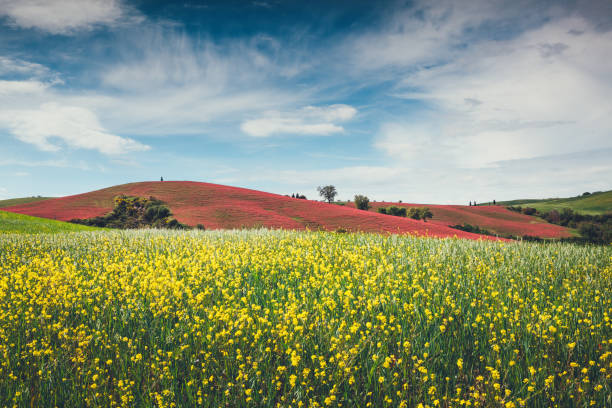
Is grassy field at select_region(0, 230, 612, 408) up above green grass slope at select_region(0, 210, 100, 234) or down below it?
below

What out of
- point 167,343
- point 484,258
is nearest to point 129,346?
point 167,343

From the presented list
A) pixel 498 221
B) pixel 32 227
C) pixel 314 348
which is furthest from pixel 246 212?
pixel 498 221

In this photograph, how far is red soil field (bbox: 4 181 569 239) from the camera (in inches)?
1021

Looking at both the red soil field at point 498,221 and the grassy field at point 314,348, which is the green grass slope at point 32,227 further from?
the red soil field at point 498,221

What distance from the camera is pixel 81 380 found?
3.54 meters

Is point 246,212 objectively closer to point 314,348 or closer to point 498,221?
point 314,348

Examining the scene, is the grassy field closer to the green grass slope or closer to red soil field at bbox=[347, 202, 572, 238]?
the green grass slope

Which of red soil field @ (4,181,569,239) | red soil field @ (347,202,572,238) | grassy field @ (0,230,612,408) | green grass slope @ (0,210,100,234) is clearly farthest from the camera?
red soil field @ (347,202,572,238)

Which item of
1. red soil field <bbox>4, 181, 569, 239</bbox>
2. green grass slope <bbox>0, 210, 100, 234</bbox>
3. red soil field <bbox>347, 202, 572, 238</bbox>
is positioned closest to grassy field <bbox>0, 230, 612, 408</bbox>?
red soil field <bbox>4, 181, 569, 239</bbox>

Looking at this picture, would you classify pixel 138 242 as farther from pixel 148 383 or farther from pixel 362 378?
pixel 362 378

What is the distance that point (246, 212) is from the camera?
2961 centimetres

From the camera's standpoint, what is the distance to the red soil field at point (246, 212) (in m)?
25.9

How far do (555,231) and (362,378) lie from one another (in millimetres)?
44923

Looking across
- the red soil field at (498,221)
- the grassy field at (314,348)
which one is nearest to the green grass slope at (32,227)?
the grassy field at (314,348)
